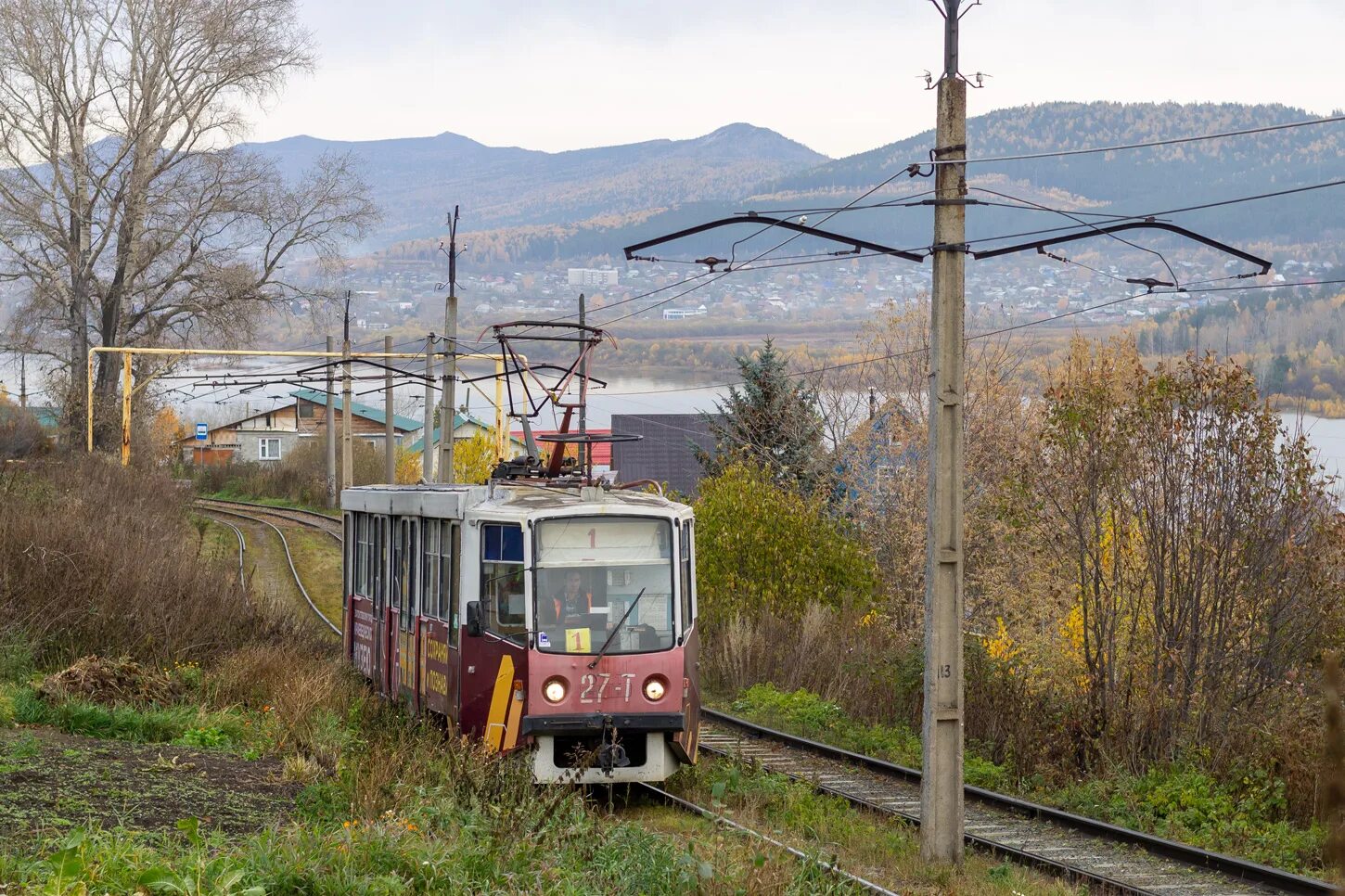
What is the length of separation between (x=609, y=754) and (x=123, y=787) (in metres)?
4.34

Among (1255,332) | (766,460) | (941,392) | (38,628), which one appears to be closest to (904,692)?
(941,392)

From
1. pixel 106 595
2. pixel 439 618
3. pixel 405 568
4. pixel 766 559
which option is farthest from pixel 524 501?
pixel 766 559

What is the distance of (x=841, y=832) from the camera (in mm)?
12016

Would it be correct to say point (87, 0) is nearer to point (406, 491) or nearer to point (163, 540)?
point (163, 540)

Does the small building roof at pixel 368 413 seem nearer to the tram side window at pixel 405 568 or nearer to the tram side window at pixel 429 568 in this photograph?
the tram side window at pixel 405 568

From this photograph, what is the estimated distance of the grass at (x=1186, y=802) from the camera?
12.4 m

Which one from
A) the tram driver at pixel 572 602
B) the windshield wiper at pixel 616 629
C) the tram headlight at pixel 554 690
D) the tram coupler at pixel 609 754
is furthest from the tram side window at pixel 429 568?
the tram coupler at pixel 609 754

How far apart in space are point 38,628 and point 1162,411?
11665mm

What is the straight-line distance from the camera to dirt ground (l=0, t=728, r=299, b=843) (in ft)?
27.0

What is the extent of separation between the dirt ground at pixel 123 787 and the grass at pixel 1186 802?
7.54 m

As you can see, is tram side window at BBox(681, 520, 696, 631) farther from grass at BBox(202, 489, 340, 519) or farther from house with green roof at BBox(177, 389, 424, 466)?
house with green roof at BBox(177, 389, 424, 466)

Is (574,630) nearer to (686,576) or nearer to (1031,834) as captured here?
(686,576)

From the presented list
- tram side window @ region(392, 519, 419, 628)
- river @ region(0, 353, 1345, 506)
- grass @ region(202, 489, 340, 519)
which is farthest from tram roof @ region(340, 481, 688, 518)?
grass @ region(202, 489, 340, 519)

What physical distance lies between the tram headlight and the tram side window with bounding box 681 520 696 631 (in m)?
1.19
